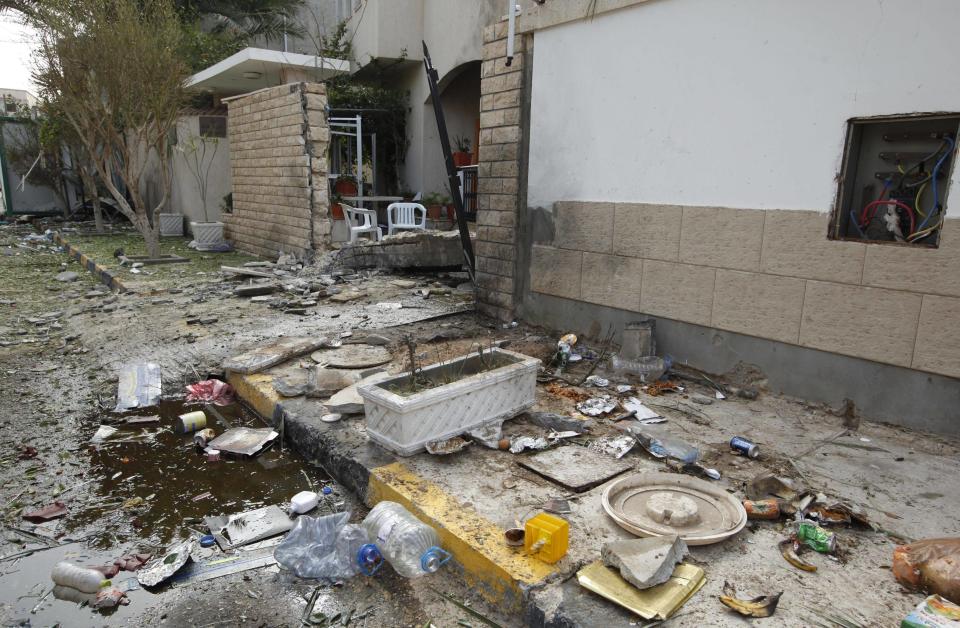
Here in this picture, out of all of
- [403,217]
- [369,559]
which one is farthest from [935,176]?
[403,217]

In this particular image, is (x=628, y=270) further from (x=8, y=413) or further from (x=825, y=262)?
(x=8, y=413)

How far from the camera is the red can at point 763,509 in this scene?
2.63m

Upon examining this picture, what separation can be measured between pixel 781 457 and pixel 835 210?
4.96 feet

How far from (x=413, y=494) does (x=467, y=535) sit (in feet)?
1.43

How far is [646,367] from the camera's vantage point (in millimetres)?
4395

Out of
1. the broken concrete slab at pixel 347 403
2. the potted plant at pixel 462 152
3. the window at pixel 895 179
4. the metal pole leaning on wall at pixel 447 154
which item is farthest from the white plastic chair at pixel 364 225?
the window at pixel 895 179

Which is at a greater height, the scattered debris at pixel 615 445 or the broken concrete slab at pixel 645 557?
the broken concrete slab at pixel 645 557

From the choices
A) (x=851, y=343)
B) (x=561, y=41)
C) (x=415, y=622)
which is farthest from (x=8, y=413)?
(x=851, y=343)

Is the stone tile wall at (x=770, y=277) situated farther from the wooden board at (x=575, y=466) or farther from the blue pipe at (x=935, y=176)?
the wooden board at (x=575, y=466)

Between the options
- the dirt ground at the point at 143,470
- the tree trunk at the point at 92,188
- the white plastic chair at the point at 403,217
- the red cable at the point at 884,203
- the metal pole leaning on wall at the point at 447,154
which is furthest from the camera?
the tree trunk at the point at 92,188

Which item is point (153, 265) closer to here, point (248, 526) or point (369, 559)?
point (248, 526)

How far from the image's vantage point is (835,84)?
3.47 metres

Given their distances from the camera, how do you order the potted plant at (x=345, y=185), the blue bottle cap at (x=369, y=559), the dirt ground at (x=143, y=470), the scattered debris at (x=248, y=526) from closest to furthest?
the dirt ground at (x=143, y=470) → the blue bottle cap at (x=369, y=559) → the scattered debris at (x=248, y=526) → the potted plant at (x=345, y=185)

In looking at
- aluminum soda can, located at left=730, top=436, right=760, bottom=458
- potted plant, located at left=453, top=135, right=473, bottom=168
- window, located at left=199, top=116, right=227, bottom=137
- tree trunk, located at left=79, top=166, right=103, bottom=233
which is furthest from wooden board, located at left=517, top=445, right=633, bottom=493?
tree trunk, located at left=79, top=166, right=103, bottom=233
